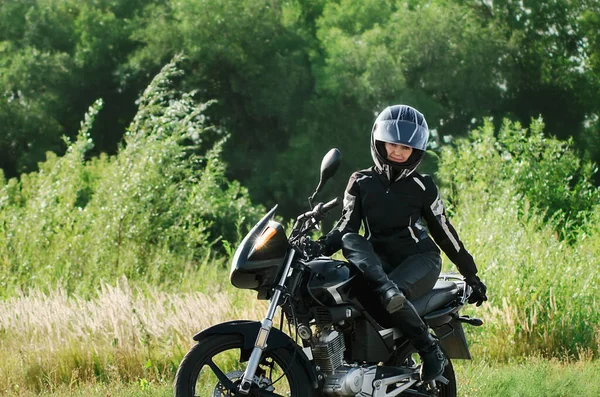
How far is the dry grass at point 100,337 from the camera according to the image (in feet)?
27.8

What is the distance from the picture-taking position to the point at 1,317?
383 inches

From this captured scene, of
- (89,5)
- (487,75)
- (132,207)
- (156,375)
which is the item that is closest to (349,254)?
(156,375)

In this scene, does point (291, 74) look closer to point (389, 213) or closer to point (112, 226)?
point (112, 226)

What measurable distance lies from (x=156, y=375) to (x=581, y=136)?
35074mm

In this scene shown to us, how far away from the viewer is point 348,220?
5.97 m

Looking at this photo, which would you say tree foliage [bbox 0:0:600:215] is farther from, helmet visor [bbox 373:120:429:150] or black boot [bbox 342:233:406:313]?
black boot [bbox 342:233:406:313]

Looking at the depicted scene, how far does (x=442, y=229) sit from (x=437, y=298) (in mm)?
420

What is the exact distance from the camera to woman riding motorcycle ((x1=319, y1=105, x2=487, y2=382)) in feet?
19.4

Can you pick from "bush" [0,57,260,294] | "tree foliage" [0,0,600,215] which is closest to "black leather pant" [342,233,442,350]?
"bush" [0,57,260,294]

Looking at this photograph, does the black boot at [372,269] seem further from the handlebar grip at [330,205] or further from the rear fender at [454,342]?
the rear fender at [454,342]

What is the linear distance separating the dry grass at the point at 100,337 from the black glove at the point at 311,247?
10.1 ft

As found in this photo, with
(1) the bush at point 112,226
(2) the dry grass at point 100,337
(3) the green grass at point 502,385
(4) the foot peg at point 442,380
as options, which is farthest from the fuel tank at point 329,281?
(1) the bush at point 112,226

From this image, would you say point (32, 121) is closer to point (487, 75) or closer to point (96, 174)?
point (96, 174)

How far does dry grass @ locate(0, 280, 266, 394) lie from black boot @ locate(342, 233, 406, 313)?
3.13m
